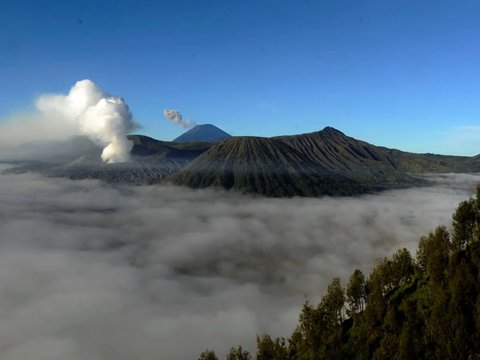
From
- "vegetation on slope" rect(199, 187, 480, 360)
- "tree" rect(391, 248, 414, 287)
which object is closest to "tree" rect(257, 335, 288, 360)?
"vegetation on slope" rect(199, 187, 480, 360)

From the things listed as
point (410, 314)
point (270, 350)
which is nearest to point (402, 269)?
point (410, 314)

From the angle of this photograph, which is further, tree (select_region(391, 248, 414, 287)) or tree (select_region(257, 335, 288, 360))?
tree (select_region(391, 248, 414, 287))

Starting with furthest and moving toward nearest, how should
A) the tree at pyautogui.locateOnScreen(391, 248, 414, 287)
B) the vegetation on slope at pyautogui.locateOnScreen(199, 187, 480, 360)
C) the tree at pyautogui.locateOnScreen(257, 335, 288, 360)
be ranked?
1. the tree at pyautogui.locateOnScreen(391, 248, 414, 287)
2. the tree at pyautogui.locateOnScreen(257, 335, 288, 360)
3. the vegetation on slope at pyautogui.locateOnScreen(199, 187, 480, 360)

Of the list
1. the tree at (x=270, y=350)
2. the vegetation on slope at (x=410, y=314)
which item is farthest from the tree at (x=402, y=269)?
the tree at (x=270, y=350)

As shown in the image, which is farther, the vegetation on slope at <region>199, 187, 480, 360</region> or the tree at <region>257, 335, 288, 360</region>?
the tree at <region>257, 335, 288, 360</region>

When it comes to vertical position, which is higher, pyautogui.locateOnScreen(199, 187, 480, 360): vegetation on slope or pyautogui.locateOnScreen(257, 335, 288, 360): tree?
pyautogui.locateOnScreen(199, 187, 480, 360): vegetation on slope

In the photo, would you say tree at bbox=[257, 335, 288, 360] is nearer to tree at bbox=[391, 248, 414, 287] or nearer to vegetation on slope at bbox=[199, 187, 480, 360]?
vegetation on slope at bbox=[199, 187, 480, 360]

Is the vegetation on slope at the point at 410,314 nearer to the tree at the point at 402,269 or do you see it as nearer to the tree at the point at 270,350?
the tree at the point at 402,269

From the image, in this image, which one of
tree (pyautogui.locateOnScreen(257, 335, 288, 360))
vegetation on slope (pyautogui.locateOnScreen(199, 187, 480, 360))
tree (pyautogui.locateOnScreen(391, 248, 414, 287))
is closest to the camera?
vegetation on slope (pyautogui.locateOnScreen(199, 187, 480, 360))
